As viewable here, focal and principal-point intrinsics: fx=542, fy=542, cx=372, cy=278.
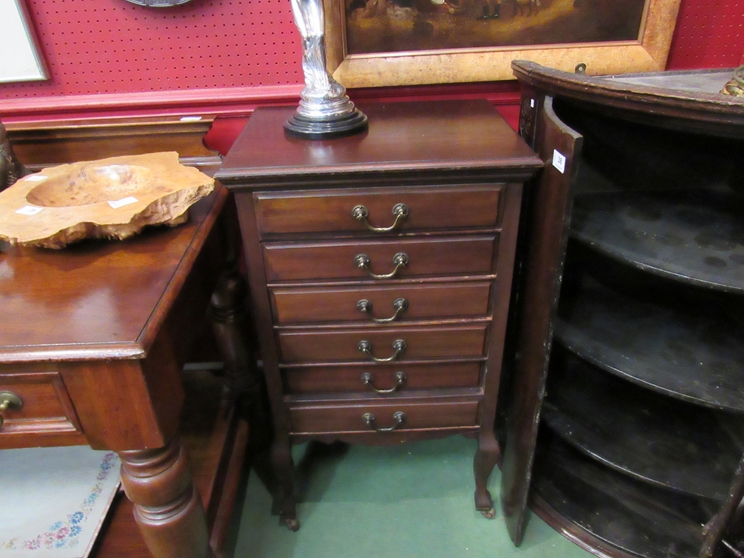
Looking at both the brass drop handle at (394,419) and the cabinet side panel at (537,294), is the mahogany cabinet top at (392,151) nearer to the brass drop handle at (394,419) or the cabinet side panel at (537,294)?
the cabinet side panel at (537,294)

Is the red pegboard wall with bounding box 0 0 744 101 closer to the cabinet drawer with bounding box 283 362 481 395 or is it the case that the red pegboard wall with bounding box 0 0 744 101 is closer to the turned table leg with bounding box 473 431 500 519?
the cabinet drawer with bounding box 283 362 481 395

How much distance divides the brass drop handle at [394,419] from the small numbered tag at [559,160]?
76 cm

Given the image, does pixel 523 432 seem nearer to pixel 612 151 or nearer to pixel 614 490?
pixel 614 490

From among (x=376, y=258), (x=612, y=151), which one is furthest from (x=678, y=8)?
(x=376, y=258)

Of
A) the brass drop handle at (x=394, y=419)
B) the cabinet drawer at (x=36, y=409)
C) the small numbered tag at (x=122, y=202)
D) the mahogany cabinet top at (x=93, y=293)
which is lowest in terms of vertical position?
the brass drop handle at (x=394, y=419)

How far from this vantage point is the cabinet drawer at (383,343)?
4.37 ft

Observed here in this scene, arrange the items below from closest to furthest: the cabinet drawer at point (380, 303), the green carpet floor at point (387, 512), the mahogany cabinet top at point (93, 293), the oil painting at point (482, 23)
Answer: the mahogany cabinet top at point (93, 293), the cabinet drawer at point (380, 303), the oil painting at point (482, 23), the green carpet floor at point (387, 512)

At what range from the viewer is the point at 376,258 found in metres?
1.22

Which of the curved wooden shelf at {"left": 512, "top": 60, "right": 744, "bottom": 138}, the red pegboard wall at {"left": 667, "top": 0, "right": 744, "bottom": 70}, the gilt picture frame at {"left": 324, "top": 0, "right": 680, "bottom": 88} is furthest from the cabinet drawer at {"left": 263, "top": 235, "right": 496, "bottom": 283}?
the red pegboard wall at {"left": 667, "top": 0, "right": 744, "bottom": 70}

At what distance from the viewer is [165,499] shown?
1049mm

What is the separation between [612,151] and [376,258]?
2.39 ft

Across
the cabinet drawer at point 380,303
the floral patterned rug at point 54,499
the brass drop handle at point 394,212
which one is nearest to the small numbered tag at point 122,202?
the cabinet drawer at point 380,303

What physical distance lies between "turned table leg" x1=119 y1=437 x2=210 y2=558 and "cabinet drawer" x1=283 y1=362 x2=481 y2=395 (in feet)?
1.25

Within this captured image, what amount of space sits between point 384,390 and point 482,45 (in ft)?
3.32
